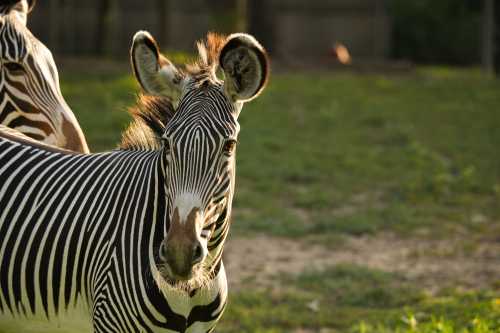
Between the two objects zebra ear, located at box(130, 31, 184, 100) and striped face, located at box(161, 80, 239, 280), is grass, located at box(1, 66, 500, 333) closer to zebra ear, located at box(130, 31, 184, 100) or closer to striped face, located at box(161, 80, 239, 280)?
zebra ear, located at box(130, 31, 184, 100)

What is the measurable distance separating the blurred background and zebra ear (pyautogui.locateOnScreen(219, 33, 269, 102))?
0.81 metres

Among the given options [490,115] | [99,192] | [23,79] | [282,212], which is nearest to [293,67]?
[490,115]

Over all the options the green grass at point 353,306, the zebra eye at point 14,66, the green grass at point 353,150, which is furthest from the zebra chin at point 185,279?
the green grass at point 353,150

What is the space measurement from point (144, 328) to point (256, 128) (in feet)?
33.9

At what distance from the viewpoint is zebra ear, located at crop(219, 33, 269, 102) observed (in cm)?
379

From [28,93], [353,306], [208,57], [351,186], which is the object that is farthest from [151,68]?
[351,186]

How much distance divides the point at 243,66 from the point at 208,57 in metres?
0.33

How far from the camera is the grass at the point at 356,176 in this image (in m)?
7.12

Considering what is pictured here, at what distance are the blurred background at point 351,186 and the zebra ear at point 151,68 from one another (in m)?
0.52

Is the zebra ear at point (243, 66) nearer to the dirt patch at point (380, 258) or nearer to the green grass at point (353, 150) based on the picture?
the dirt patch at point (380, 258)

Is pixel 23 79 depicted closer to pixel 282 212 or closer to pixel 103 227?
pixel 103 227

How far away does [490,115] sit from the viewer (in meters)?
16.2

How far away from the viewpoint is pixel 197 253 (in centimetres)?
352

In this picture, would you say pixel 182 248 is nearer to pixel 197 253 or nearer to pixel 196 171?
pixel 197 253
